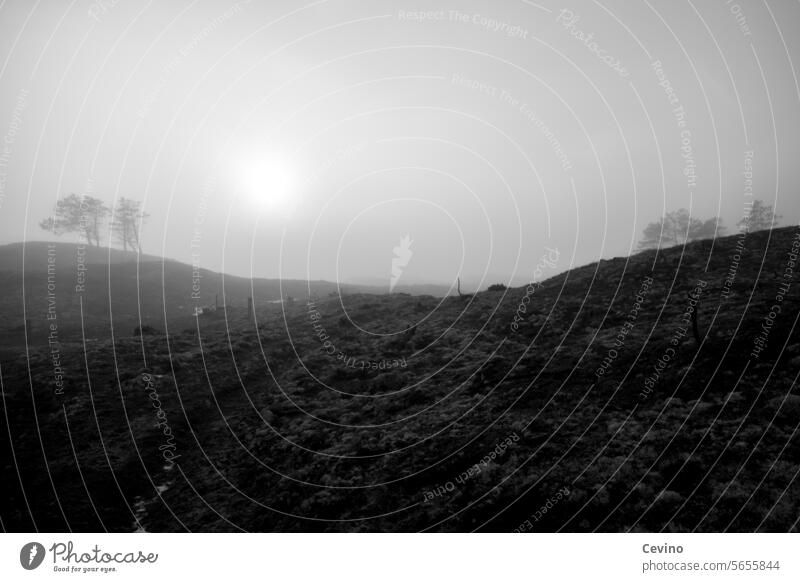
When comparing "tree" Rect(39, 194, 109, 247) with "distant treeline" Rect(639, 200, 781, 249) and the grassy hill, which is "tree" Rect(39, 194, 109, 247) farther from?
"distant treeline" Rect(639, 200, 781, 249)

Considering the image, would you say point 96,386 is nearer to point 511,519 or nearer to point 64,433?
point 64,433

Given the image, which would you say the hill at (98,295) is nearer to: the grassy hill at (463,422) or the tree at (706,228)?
the grassy hill at (463,422)

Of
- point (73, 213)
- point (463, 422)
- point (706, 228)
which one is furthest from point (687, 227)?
point (73, 213)

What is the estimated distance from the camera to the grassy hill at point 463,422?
32.5 feet

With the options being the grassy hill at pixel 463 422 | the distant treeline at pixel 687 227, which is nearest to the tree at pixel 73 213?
the grassy hill at pixel 463 422

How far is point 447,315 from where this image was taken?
2953cm
